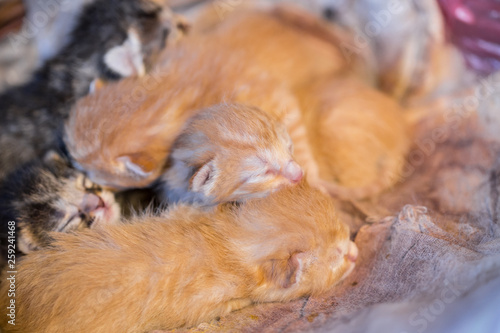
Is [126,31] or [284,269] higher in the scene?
[126,31]

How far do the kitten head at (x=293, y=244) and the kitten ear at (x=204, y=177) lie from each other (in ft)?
0.60

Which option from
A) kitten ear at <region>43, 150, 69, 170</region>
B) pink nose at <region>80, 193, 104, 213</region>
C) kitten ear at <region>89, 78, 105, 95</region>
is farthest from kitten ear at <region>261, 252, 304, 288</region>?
kitten ear at <region>89, 78, 105, 95</region>

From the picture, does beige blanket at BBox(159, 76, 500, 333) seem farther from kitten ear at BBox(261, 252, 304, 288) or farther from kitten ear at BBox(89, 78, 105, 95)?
kitten ear at BBox(89, 78, 105, 95)

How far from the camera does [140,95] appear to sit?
1.84m

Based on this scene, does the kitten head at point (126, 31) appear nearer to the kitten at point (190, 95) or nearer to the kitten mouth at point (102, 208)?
the kitten at point (190, 95)

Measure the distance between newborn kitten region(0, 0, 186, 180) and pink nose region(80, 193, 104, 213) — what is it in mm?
409

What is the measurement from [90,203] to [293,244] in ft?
3.23

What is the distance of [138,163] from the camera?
1.74m

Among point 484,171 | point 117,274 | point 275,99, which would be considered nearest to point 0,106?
point 117,274

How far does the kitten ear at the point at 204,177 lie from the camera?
1.60 meters

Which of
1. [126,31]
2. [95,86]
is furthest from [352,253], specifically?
[126,31]

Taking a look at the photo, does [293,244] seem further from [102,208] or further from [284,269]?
[102,208]

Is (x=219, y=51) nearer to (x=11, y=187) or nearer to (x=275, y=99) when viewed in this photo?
(x=275, y=99)

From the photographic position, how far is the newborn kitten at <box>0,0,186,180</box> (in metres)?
2.10
